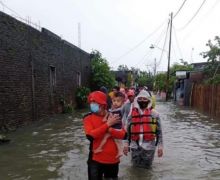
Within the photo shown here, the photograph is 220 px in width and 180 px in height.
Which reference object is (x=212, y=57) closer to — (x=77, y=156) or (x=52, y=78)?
(x=52, y=78)

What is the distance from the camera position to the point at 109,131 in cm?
521

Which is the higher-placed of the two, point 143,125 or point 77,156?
point 143,125

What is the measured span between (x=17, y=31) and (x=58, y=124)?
430 cm

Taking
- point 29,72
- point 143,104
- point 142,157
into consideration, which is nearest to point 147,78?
point 29,72

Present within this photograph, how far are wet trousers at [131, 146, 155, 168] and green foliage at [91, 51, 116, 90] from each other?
23.7m

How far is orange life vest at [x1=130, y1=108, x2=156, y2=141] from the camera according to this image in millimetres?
7297

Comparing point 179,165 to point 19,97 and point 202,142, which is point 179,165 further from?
point 19,97

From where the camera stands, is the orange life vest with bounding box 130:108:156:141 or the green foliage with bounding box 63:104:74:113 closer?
the orange life vest with bounding box 130:108:156:141

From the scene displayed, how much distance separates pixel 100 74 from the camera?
3262 cm

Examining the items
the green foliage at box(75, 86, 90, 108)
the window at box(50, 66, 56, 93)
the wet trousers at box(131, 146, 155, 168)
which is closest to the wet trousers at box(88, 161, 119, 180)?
the wet trousers at box(131, 146, 155, 168)

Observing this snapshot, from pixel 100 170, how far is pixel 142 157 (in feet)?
8.56

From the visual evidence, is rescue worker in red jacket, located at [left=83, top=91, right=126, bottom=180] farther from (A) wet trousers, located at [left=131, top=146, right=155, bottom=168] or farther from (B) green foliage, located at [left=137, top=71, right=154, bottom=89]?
(B) green foliage, located at [left=137, top=71, right=154, bottom=89]

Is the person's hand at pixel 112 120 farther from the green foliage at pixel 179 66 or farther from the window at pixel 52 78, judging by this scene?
the green foliage at pixel 179 66

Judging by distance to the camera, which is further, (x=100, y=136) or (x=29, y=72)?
(x=29, y=72)
